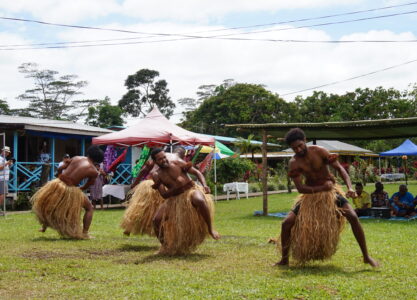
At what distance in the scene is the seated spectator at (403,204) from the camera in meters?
11.3

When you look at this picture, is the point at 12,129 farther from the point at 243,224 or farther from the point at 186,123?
the point at 186,123

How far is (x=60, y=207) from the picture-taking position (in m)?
7.74

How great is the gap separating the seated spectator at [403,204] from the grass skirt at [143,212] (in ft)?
21.0

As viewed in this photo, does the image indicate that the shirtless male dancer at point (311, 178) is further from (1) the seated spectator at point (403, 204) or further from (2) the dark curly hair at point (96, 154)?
(1) the seated spectator at point (403, 204)

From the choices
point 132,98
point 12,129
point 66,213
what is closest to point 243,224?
point 66,213

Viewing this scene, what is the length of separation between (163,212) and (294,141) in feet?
6.27

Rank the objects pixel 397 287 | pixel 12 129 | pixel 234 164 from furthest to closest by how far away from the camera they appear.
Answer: pixel 234 164
pixel 12 129
pixel 397 287

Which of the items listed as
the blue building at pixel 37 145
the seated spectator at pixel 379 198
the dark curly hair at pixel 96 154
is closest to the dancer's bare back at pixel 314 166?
the dark curly hair at pixel 96 154

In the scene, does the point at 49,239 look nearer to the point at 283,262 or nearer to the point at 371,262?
the point at 283,262

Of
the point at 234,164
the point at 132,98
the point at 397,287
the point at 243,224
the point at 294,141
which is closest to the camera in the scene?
the point at 397,287

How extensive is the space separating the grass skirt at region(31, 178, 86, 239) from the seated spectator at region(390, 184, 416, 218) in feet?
22.9

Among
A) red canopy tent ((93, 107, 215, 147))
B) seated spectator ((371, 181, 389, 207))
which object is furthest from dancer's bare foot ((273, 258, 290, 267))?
red canopy tent ((93, 107, 215, 147))

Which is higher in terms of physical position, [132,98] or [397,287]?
[132,98]

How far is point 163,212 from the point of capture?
6.29 metres
